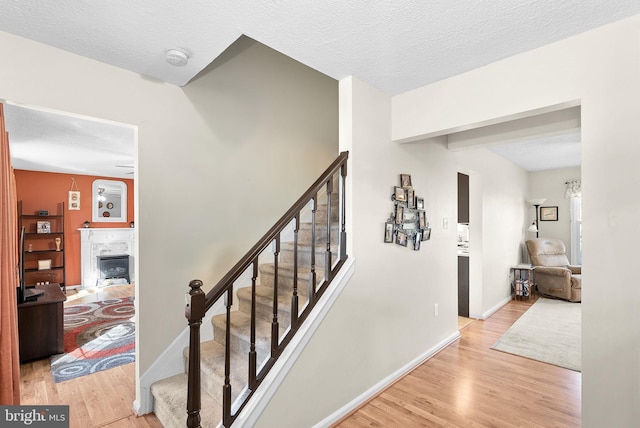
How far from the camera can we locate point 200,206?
257 cm

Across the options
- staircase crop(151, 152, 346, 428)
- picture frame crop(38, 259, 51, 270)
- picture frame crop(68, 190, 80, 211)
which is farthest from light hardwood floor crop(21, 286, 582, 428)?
picture frame crop(68, 190, 80, 211)

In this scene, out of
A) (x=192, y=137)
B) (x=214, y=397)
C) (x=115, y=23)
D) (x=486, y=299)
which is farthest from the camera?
(x=486, y=299)

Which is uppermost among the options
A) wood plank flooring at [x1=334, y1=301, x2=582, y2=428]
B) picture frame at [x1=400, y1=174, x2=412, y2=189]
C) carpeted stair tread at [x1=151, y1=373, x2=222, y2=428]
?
picture frame at [x1=400, y1=174, x2=412, y2=189]

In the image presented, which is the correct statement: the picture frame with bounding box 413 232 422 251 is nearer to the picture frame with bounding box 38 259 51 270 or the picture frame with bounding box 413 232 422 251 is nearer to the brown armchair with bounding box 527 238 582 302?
the brown armchair with bounding box 527 238 582 302

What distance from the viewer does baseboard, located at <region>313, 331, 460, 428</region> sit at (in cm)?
215

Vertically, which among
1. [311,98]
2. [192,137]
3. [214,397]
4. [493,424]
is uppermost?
[311,98]

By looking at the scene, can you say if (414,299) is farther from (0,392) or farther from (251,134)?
(0,392)

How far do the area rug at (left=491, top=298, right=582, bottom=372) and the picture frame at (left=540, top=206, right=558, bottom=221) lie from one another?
236 cm

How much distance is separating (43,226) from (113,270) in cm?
149

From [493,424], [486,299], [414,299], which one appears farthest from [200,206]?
[486,299]

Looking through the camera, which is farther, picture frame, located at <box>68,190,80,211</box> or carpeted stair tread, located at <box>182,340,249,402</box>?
picture frame, located at <box>68,190,80,211</box>

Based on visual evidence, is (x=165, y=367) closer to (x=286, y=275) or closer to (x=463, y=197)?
(x=286, y=275)

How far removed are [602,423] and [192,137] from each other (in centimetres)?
328

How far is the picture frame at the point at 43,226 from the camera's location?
586cm
